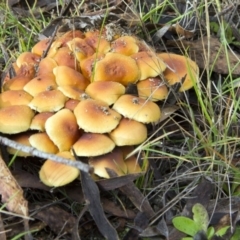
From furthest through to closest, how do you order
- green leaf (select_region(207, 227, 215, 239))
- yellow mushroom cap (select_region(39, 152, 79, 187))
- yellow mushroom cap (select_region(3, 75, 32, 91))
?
yellow mushroom cap (select_region(3, 75, 32, 91))
yellow mushroom cap (select_region(39, 152, 79, 187))
green leaf (select_region(207, 227, 215, 239))

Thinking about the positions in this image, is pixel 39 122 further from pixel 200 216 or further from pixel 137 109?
pixel 200 216

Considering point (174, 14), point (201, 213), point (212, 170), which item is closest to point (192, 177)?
point (212, 170)

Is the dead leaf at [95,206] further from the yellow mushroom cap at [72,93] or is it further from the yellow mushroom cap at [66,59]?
the yellow mushroom cap at [66,59]

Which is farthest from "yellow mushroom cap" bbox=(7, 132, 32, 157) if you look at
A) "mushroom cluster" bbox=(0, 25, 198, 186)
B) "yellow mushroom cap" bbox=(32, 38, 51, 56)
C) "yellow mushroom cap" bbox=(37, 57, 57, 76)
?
"yellow mushroom cap" bbox=(32, 38, 51, 56)

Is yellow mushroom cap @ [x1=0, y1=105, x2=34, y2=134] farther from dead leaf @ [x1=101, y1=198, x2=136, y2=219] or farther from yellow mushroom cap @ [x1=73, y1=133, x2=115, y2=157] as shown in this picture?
dead leaf @ [x1=101, y1=198, x2=136, y2=219]

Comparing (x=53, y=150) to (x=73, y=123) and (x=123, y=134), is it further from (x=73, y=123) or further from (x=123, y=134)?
(x=123, y=134)

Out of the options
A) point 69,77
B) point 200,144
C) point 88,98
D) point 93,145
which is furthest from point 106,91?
point 200,144

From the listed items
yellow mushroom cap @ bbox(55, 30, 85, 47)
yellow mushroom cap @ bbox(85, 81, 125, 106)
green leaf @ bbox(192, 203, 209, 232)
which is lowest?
green leaf @ bbox(192, 203, 209, 232)
